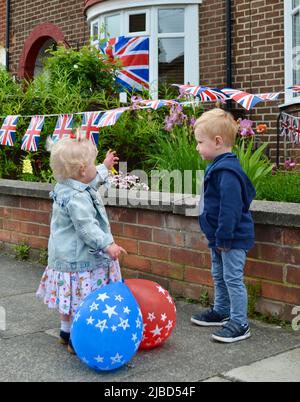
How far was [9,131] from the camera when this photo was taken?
23.3 ft

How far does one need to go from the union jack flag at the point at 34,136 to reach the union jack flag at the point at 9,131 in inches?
8.7

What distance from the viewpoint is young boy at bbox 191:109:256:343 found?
371 centimetres

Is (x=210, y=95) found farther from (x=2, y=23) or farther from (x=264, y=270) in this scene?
(x=2, y=23)

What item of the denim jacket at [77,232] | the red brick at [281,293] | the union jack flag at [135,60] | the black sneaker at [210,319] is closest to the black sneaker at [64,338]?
the denim jacket at [77,232]

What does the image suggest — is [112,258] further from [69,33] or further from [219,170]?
[69,33]

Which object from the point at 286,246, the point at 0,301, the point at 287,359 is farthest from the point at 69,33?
the point at 287,359

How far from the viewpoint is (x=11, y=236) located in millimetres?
6652

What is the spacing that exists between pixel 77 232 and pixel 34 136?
138 inches

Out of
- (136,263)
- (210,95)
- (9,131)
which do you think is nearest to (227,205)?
(136,263)

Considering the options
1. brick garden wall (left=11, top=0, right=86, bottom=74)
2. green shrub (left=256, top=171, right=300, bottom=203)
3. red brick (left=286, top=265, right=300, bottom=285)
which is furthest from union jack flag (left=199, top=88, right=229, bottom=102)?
brick garden wall (left=11, top=0, right=86, bottom=74)

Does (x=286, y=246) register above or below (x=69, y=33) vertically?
below

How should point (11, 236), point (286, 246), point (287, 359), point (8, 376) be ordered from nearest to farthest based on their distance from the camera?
point (8, 376) → point (287, 359) → point (286, 246) → point (11, 236)
